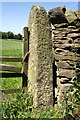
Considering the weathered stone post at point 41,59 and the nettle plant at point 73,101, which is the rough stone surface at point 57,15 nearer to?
the weathered stone post at point 41,59

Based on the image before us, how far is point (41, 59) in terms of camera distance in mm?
4953

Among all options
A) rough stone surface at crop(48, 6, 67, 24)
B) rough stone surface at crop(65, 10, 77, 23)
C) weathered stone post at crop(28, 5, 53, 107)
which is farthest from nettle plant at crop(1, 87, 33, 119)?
rough stone surface at crop(65, 10, 77, 23)

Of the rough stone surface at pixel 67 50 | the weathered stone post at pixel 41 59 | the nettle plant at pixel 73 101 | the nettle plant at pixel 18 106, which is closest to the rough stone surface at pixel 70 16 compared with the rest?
the rough stone surface at pixel 67 50

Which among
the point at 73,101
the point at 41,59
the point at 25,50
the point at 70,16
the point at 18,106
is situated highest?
the point at 70,16

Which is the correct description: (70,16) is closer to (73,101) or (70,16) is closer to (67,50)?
(67,50)

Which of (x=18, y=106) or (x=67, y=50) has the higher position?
(x=67, y=50)

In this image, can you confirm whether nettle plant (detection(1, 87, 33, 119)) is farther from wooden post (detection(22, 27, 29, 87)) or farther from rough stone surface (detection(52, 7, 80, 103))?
rough stone surface (detection(52, 7, 80, 103))

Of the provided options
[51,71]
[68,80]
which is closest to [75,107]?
[68,80]

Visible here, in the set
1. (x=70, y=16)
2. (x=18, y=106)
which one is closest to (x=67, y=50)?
(x=70, y=16)

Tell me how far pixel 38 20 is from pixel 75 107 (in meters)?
2.24

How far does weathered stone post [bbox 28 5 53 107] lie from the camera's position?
16.2 feet

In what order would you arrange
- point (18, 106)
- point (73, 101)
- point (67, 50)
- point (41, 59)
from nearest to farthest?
point (73, 101), point (18, 106), point (67, 50), point (41, 59)

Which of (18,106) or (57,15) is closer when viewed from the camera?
(18,106)

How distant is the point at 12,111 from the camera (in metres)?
4.61
